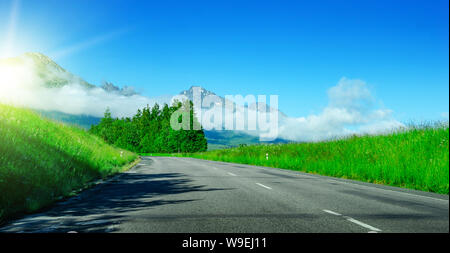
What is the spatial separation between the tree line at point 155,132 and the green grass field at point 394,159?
2543 inches

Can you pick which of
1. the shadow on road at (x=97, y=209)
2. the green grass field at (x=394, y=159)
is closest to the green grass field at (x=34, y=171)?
the shadow on road at (x=97, y=209)

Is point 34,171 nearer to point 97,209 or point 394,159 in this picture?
point 97,209

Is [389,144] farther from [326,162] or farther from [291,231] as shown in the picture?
[291,231]

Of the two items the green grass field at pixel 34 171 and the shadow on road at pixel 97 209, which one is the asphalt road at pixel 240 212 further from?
the green grass field at pixel 34 171

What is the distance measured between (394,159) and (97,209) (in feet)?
40.4

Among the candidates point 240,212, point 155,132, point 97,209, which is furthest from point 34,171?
point 155,132

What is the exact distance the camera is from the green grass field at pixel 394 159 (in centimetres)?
1190

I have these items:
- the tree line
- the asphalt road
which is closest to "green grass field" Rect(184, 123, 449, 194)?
the asphalt road

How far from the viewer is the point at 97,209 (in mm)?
7027
